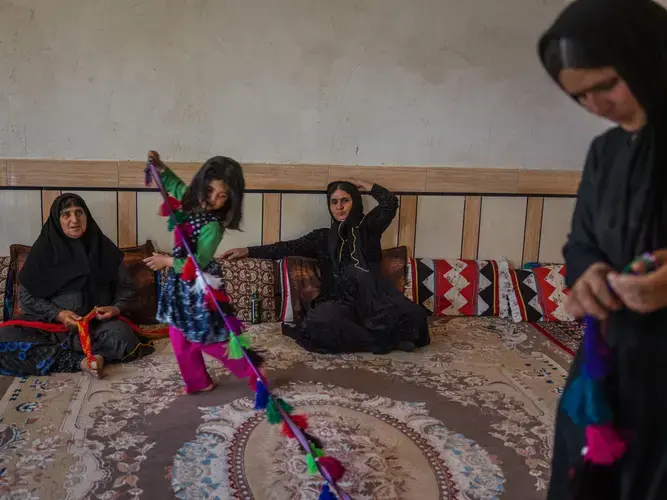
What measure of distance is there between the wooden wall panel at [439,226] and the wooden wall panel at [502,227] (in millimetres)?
150

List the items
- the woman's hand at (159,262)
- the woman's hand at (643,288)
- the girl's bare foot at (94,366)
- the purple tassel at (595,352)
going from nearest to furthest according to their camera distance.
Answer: the woman's hand at (643,288)
the purple tassel at (595,352)
the woman's hand at (159,262)
the girl's bare foot at (94,366)

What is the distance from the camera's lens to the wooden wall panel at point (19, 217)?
3.22 m

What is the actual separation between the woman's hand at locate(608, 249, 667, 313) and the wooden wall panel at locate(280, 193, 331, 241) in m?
2.72

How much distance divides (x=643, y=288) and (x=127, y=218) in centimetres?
295

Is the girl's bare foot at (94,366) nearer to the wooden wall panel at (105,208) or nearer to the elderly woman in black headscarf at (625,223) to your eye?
the wooden wall panel at (105,208)

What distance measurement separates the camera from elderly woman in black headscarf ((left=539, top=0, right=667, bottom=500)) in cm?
87

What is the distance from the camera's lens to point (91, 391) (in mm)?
2496

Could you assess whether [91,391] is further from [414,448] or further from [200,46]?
[200,46]

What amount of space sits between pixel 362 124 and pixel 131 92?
1.25m

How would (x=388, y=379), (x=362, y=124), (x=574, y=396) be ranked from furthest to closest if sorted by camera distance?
(x=362, y=124) < (x=388, y=379) < (x=574, y=396)

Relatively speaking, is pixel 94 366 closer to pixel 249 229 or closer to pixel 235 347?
pixel 235 347

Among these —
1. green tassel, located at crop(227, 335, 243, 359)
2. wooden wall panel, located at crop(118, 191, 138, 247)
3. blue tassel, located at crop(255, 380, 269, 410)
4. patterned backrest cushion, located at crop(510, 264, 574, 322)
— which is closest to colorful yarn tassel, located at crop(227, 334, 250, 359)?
green tassel, located at crop(227, 335, 243, 359)

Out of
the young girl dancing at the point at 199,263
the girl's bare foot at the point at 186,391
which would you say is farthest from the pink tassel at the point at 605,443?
the girl's bare foot at the point at 186,391

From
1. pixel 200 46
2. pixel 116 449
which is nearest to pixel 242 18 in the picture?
pixel 200 46
